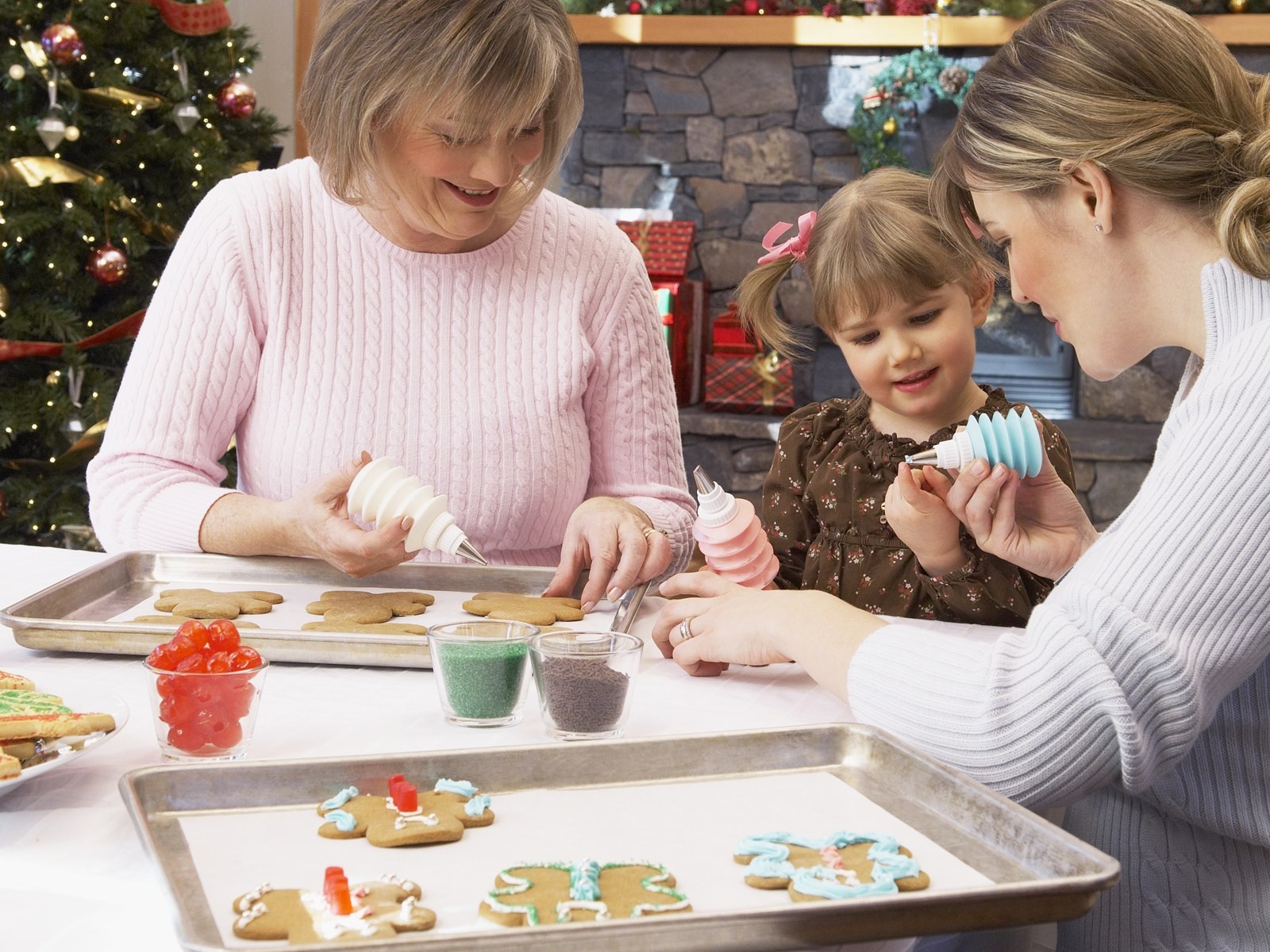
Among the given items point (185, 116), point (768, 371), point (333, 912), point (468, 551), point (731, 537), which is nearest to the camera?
point (333, 912)

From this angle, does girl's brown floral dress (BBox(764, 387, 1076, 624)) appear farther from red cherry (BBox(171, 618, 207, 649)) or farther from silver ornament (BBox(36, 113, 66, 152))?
silver ornament (BBox(36, 113, 66, 152))

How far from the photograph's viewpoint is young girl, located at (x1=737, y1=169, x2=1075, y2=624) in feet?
6.28

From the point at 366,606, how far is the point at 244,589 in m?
0.20

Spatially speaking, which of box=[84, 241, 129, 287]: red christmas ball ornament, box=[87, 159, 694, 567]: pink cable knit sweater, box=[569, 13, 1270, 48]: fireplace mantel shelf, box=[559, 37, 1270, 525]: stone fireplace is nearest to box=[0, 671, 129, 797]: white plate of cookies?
box=[87, 159, 694, 567]: pink cable knit sweater

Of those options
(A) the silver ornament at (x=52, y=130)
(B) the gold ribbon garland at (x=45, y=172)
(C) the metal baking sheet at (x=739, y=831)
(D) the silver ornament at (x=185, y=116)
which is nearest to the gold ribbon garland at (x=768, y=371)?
(D) the silver ornament at (x=185, y=116)

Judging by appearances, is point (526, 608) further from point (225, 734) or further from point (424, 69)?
point (424, 69)

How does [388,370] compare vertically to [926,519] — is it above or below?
above

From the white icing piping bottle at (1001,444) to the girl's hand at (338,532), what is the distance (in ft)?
1.89

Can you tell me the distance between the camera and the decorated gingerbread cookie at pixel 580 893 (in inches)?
27.7

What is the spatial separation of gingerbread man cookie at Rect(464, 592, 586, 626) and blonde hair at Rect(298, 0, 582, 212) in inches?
22.9

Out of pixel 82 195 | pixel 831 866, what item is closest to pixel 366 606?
pixel 831 866

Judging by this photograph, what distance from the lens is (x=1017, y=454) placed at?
1.26 meters

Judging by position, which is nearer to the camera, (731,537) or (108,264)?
(731,537)

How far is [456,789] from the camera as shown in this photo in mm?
872
